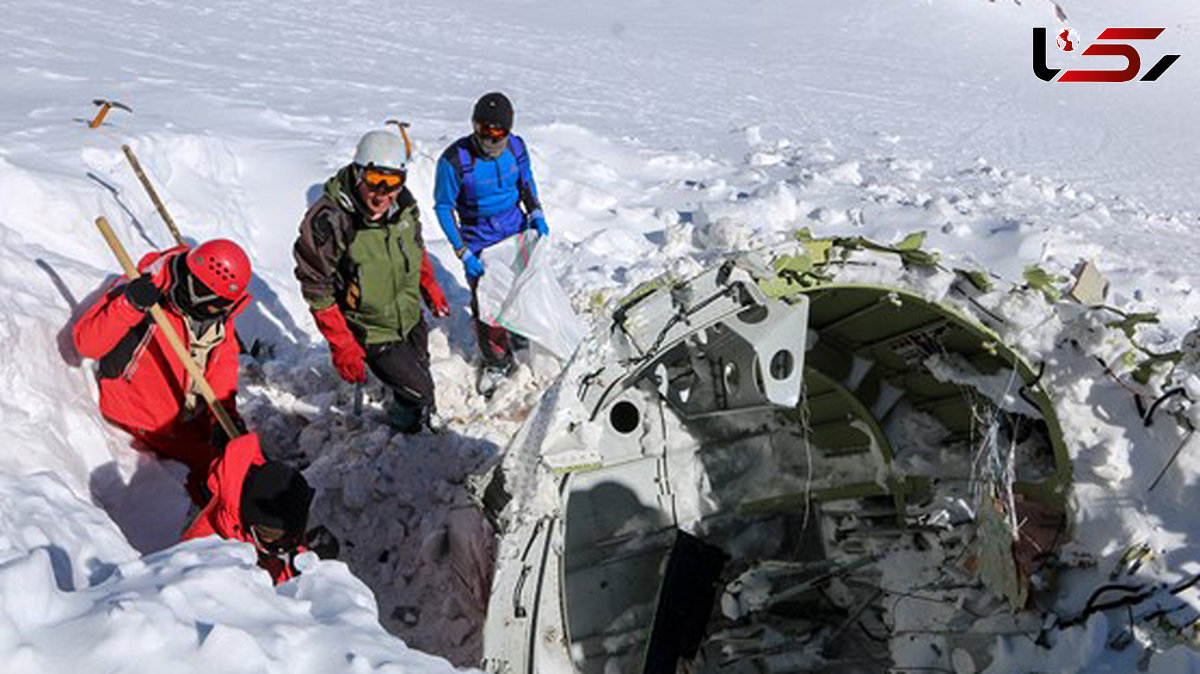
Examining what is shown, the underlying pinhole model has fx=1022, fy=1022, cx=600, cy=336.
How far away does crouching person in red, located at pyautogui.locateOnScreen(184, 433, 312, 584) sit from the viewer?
3.76m

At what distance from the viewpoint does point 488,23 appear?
19750 millimetres

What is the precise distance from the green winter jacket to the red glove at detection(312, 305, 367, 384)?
0.23 ft

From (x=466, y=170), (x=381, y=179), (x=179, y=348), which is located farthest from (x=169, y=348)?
(x=466, y=170)

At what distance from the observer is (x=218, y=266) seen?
4156 mm

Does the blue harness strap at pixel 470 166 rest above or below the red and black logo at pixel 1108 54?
below

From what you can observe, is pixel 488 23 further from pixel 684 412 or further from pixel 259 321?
pixel 684 412

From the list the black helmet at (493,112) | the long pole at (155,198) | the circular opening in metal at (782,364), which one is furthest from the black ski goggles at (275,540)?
the long pole at (155,198)

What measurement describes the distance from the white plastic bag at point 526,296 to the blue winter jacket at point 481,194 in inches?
7.2

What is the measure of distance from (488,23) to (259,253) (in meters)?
13.4

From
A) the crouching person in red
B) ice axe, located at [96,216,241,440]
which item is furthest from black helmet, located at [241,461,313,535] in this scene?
ice axe, located at [96,216,241,440]

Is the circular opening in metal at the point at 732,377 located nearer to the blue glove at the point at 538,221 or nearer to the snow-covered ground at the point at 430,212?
the snow-covered ground at the point at 430,212

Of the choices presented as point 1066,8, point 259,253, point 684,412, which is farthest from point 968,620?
point 1066,8

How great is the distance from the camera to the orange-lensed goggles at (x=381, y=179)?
4.94m

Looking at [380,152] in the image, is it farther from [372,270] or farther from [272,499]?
[272,499]
